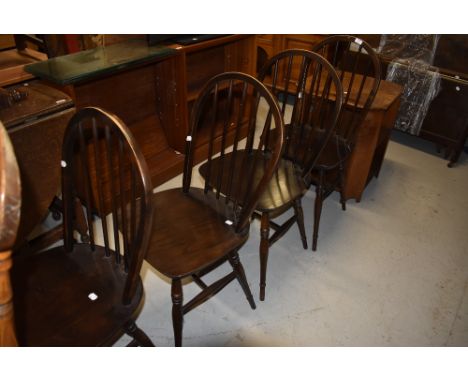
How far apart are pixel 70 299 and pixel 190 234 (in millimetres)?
412

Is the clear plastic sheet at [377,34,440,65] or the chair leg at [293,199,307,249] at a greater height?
the clear plastic sheet at [377,34,440,65]

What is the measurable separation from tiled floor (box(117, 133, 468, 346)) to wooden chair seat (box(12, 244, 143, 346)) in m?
0.49

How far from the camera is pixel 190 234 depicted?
128 cm

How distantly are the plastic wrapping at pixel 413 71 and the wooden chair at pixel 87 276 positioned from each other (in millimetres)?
2132

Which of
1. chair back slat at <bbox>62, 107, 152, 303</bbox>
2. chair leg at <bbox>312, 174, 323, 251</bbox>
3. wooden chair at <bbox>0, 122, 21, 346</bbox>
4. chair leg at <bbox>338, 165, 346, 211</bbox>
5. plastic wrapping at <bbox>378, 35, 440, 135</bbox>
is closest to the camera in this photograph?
wooden chair at <bbox>0, 122, 21, 346</bbox>

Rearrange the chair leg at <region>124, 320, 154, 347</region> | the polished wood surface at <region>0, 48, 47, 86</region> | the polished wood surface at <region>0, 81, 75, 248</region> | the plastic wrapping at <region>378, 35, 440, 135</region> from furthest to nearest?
the plastic wrapping at <region>378, 35, 440, 135</region>, the polished wood surface at <region>0, 48, 47, 86</region>, the polished wood surface at <region>0, 81, 75, 248</region>, the chair leg at <region>124, 320, 154, 347</region>

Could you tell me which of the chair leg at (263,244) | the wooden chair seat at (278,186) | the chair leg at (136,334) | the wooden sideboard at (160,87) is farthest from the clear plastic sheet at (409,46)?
the chair leg at (136,334)

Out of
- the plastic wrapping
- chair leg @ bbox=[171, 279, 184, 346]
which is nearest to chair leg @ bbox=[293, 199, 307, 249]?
chair leg @ bbox=[171, 279, 184, 346]

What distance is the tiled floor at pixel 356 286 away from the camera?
1539mm

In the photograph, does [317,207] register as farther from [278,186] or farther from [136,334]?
[136,334]

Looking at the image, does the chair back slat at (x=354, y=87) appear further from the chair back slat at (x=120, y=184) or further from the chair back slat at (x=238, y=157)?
the chair back slat at (x=120, y=184)

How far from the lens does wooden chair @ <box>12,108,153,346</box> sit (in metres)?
0.94

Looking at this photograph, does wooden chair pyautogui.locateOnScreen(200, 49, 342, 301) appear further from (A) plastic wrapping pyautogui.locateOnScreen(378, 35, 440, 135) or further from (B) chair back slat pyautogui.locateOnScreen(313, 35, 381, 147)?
(A) plastic wrapping pyautogui.locateOnScreen(378, 35, 440, 135)
